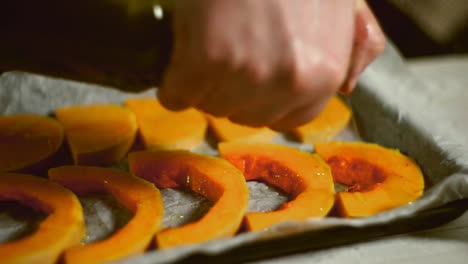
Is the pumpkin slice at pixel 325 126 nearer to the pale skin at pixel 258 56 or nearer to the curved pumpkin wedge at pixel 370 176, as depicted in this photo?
the curved pumpkin wedge at pixel 370 176

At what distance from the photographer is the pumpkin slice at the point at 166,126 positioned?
53.8 inches

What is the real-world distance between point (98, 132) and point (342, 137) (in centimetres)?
55

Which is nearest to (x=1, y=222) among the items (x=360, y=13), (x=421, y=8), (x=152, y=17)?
(x=152, y=17)

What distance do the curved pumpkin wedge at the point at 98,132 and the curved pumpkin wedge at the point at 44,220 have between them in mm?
167

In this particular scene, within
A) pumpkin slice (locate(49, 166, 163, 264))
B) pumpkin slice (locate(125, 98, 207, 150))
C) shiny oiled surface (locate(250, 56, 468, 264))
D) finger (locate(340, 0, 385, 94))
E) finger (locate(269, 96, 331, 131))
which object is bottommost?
shiny oiled surface (locate(250, 56, 468, 264))

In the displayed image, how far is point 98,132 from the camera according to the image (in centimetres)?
136

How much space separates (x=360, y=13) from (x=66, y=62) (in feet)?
1.58

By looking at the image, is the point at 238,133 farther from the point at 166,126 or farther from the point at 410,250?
the point at 410,250

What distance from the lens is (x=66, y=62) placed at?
37.5 inches

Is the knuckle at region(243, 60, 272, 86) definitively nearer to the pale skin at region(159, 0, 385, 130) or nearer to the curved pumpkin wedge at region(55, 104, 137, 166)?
the pale skin at region(159, 0, 385, 130)

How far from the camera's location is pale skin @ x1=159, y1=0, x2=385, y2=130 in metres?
0.87

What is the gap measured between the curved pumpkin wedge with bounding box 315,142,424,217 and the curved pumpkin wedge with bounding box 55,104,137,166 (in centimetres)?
41

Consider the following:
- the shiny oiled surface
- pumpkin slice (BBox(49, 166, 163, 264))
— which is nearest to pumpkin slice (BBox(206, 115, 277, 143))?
pumpkin slice (BBox(49, 166, 163, 264))

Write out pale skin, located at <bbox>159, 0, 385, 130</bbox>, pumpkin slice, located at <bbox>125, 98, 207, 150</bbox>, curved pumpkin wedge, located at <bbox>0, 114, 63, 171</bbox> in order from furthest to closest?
pumpkin slice, located at <bbox>125, 98, 207, 150</bbox>
curved pumpkin wedge, located at <bbox>0, 114, 63, 171</bbox>
pale skin, located at <bbox>159, 0, 385, 130</bbox>
